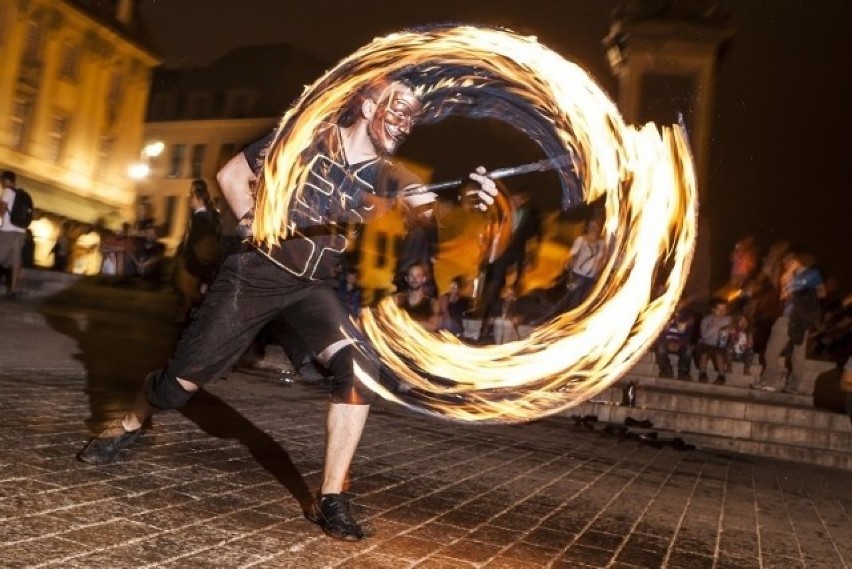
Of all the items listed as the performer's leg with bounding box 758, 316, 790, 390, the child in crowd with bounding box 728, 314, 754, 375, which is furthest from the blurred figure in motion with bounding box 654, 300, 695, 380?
the performer's leg with bounding box 758, 316, 790, 390

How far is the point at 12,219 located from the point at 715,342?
40.1ft

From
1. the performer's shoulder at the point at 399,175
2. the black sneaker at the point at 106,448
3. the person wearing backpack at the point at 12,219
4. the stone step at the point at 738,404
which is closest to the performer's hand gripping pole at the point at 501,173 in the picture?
the performer's shoulder at the point at 399,175

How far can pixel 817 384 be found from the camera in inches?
524

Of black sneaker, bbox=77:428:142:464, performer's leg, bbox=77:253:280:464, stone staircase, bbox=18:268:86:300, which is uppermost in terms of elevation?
stone staircase, bbox=18:268:86:300

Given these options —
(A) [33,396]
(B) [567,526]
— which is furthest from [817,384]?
(A) [33,396]

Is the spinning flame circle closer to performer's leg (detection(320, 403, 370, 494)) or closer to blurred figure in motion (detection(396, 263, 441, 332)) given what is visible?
blurred figure in motion (detection(396, 263, 441, 332))

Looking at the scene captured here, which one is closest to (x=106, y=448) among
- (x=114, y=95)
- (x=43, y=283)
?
(x=43, y=283)

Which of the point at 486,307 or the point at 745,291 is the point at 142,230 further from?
the point at 745,291

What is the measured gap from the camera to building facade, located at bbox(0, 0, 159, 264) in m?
40.5

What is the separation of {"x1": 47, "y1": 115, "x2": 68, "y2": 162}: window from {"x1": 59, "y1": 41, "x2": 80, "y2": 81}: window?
7.05 feet

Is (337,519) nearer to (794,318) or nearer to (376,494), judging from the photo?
(376,494)

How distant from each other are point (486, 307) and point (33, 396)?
25.7ft

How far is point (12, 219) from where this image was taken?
50.2ft

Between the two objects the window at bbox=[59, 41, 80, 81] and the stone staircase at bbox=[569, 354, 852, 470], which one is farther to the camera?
the window at bbox=[59, 41, 80, 81]
